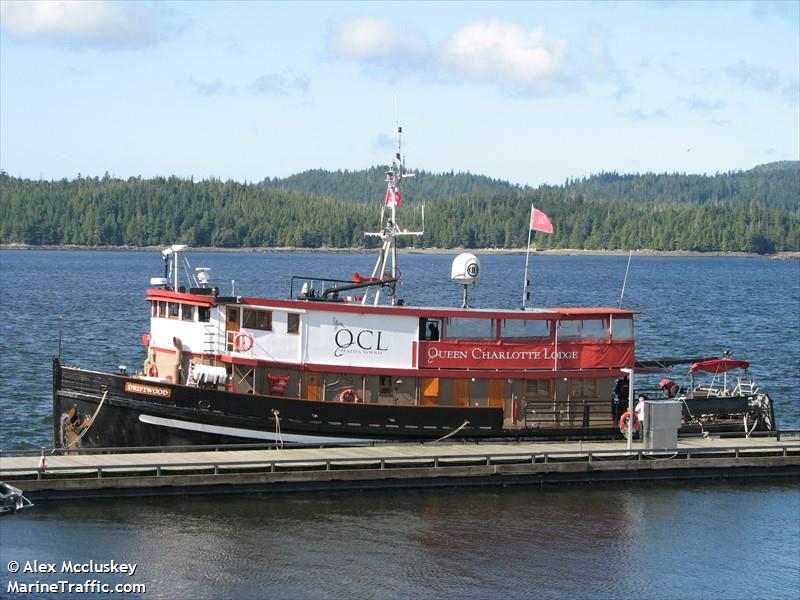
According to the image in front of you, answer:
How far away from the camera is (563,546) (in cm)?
2595

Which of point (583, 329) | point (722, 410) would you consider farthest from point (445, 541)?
point (722, 410)

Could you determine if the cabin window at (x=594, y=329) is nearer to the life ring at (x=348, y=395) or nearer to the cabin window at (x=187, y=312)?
the life ring at (x=348, y=395)

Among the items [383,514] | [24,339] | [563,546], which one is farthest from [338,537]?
[24,339]

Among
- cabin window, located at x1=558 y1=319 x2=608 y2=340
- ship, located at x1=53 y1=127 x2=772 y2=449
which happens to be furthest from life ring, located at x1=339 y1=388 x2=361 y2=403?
cabin window, located at x1=558 y1=319 x2=608 y2=340

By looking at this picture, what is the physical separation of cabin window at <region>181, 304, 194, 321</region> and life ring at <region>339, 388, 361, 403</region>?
4.50 metres

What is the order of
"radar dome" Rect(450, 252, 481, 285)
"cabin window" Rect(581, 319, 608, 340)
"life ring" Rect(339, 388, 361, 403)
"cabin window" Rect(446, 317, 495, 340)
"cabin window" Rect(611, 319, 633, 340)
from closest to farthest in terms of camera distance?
"life ring" Rect(339, 388, 361, 403) → "cabin window" Rect(446, 317, 495, 340) → "radar dome" Rect(450, 252, 481, 285) → "cabin window" Rect(581, 319, 608, 340) → "cabin window" Rect(611, 319, 633, 340)

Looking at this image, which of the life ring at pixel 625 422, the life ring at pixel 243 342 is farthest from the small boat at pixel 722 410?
the life ring at pixel 243 342

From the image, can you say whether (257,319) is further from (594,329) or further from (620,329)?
(620,329)

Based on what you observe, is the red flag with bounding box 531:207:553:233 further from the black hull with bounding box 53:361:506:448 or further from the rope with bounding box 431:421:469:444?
the black hull with bounding box 53:361:506:448

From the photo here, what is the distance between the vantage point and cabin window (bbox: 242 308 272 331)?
103ft

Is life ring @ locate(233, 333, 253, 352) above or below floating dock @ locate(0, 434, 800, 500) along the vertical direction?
above

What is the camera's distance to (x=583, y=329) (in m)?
32.8

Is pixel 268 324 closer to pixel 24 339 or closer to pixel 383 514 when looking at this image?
pixel 383 514

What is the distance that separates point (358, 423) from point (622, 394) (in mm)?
7844
